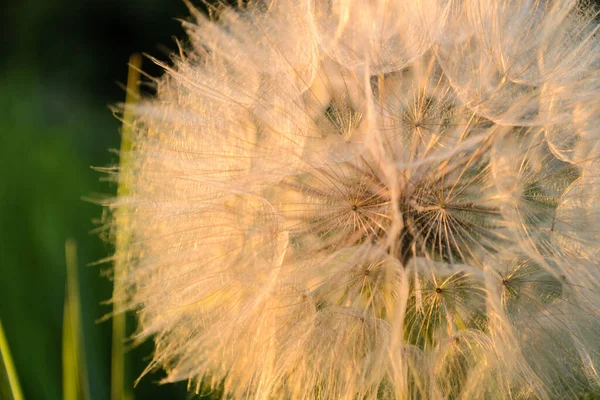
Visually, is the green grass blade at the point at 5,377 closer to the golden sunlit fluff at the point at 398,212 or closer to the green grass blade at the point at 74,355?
the green grass blade at the point at 74,355

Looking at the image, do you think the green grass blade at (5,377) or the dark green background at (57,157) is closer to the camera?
the green grass blade at (5,377)

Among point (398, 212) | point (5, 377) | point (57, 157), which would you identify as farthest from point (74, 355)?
point (57, 157)

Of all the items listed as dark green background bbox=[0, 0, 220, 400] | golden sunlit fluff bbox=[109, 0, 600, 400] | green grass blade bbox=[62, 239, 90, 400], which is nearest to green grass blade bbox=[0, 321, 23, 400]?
green grass blade bbox=[62, 239, 90, 400]

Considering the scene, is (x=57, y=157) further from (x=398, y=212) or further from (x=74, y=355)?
(x=398, y=212)

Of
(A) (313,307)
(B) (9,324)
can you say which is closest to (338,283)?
(A) (313,307)

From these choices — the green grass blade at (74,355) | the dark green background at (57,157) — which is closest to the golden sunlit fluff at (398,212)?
the green grass blade at (74,355)

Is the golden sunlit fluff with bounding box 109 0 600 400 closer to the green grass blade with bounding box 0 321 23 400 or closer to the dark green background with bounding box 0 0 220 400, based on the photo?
the green grass blade with bounding box 0 321 23 400

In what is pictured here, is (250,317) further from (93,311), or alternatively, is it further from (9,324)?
(93,311)
